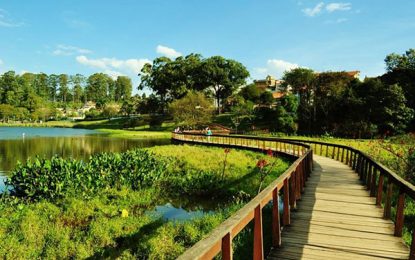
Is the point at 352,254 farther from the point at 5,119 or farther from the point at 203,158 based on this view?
the point at 5,119

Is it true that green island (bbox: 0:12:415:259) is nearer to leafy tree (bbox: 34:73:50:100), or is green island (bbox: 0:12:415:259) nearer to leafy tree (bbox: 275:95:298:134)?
leafy tree (bbox: 275:95:298:134)

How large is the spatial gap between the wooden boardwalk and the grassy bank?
3486 millimetres

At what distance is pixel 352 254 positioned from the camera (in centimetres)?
545

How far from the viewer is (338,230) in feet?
21.9

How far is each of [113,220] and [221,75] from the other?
240ft

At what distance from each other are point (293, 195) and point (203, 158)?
16.6 m

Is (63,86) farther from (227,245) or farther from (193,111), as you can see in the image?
(227,245)

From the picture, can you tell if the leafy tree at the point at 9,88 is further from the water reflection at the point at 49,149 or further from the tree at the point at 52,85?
the water reflection at the point at 49,149

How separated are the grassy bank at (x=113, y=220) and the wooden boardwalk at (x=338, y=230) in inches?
137

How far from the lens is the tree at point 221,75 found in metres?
82.2

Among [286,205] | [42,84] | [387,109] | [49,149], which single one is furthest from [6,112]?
[286,205]

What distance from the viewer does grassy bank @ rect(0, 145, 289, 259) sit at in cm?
916

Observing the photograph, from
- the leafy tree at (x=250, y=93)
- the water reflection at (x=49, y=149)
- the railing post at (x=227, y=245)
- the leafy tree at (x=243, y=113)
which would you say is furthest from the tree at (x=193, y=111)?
the railing post at (x=227, y=245)

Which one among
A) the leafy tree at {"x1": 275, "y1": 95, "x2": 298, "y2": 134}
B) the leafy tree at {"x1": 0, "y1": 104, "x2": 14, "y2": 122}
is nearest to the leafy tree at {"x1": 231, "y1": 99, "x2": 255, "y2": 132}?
the leafy tree at {"x1": 275, "y1": 95, "x2": 298, "y2": 134}
